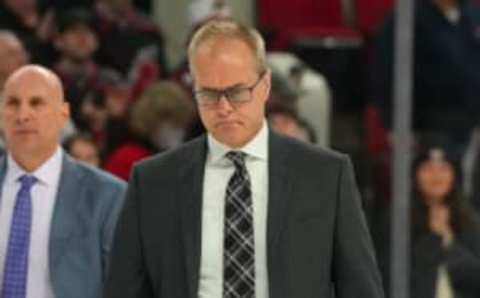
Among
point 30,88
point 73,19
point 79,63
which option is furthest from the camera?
point 73,19

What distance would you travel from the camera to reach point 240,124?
183 inches

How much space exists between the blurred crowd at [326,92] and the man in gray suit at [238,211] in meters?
3.45

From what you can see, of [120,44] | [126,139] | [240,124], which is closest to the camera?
[240,124]

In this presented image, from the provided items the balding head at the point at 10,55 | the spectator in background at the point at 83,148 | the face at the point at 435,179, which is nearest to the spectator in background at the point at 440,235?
the face at the point at 435,179

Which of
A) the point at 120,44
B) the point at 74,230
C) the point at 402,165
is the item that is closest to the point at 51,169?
the point at 74,230

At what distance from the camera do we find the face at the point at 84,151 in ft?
27.5

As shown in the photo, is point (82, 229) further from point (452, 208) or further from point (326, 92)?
point (326, 92)

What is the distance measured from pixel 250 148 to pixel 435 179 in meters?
4.00

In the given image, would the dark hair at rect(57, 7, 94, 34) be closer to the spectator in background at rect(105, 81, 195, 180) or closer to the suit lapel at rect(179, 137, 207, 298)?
the spectator in background at rect(105, 81, 195, 180)

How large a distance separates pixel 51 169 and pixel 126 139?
3.20m

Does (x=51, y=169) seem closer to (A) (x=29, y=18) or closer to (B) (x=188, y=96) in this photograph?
(B) (x=188, y=96)

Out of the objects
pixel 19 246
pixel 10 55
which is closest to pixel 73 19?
pixel 10 55

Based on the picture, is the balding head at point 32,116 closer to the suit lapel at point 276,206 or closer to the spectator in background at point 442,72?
the suit lapel at point 276,206

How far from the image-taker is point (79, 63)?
33.2ft
